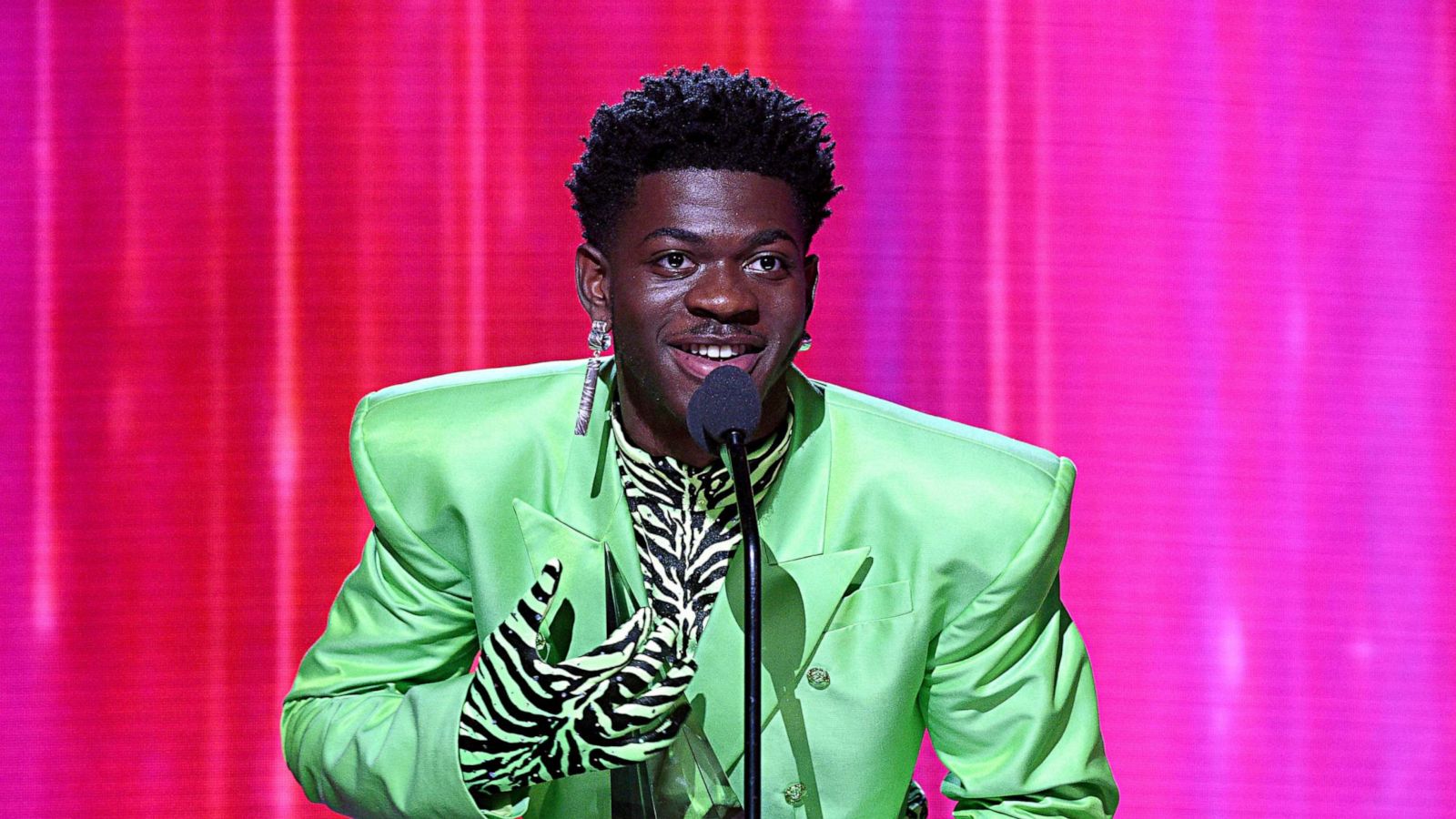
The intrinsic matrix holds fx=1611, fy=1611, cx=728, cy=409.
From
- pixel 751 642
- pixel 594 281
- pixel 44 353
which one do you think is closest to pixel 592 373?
pixel 594 281

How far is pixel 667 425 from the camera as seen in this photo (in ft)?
5.50

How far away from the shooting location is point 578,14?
8.23 ft

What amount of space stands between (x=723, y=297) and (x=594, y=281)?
0.22 m

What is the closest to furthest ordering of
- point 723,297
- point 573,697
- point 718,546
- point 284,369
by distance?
point 573,697, point 723,297, point 718,546, point 284,369

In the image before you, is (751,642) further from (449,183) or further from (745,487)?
(449,183)

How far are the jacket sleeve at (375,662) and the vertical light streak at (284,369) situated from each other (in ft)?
2.28

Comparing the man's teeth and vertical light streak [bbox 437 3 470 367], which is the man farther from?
vertical light streak [bbox 437 3 470 367]

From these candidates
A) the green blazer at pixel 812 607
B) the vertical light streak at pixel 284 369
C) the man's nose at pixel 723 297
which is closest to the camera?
the man's nose at pixel 723 297

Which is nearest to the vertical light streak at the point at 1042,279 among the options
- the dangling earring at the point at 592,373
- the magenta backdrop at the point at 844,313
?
the magenta backdrop at the point at 844,313

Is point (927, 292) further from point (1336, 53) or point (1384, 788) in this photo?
point (1384, 788)

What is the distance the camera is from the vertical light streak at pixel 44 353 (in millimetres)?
2475

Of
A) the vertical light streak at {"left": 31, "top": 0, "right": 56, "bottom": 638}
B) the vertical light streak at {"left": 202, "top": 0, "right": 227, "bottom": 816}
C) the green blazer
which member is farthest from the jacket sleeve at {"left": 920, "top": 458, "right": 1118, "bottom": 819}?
Result: the vertical light streak at {"left": 31, "top": 0, "right": 56, "bottom": 638}

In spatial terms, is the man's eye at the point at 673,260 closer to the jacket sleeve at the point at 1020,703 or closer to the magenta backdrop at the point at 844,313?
the jacket sleeve at the point at 1020,703

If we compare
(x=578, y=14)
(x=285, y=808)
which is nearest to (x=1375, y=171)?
(x=578, y=14)
